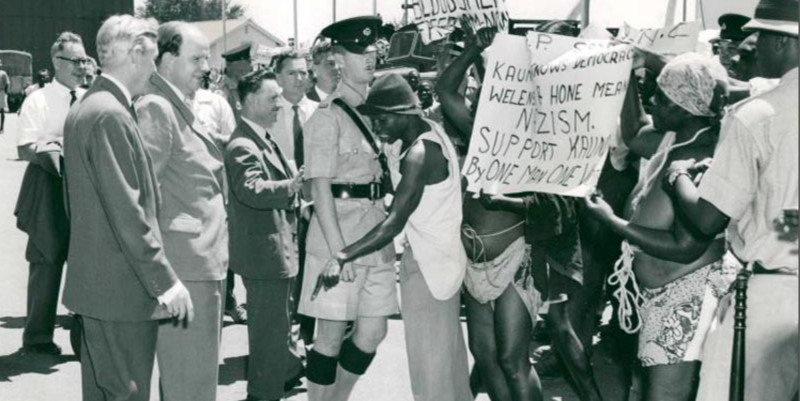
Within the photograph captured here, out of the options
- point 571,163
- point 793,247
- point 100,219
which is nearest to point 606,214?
point 571,163

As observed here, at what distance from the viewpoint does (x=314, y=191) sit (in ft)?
18.0

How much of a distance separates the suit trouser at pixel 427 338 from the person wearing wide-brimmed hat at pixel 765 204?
1.54 m

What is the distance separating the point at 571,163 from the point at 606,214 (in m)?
0.39

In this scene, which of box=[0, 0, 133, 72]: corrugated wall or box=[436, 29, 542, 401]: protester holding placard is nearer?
box=[436, 29, 542, 401]: protester holding placard

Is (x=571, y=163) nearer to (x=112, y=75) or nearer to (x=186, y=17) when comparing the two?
(x=112, y=75)

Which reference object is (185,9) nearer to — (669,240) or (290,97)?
(290,97)

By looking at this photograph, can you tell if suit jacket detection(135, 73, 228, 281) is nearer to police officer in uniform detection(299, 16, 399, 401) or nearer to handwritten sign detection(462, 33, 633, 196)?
police officer in uniform detection(299, 16, 399, 401)

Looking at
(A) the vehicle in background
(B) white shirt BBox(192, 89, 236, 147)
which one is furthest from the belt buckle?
(A) the vehicle in background

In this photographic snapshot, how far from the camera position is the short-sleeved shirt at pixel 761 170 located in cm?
382

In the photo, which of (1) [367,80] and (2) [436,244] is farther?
(1) [367,80]

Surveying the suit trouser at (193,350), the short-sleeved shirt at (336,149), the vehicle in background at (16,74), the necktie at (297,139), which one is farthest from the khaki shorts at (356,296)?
the vehicle in background at (16,74)

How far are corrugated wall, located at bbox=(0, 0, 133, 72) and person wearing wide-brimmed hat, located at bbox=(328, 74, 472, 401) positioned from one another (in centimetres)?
6277

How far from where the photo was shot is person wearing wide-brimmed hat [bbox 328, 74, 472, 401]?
17.0ft

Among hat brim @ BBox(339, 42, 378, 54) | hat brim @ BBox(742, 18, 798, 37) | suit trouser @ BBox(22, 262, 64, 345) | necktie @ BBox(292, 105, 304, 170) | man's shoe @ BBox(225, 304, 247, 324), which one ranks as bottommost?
man's shoe @ BBox(225, 304, 247, 324)
